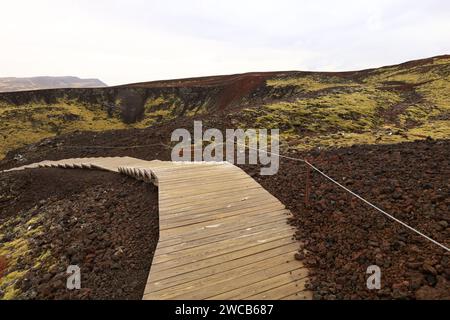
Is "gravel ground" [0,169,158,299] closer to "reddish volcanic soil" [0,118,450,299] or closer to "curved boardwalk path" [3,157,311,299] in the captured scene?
"curved boardwalk path" [3,157,311,299]

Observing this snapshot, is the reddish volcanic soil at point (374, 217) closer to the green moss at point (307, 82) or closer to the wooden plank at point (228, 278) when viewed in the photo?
the wooden plank at point (228, 278)

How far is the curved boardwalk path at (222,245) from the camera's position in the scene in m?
5.14

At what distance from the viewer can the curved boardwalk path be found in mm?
5141

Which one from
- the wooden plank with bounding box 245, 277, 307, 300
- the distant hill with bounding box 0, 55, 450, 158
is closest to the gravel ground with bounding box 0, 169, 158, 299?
the wooden plank with bounding box 245, 277, 307, 300

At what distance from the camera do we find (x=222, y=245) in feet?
20.4

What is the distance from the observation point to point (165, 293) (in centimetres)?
501

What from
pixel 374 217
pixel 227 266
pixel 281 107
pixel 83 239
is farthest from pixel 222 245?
pixel 281 107

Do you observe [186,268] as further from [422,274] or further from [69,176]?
[69,176]

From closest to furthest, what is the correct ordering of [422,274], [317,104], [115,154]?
[422,274], [115,154], [317,104]

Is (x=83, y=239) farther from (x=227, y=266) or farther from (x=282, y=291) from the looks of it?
(x=282, y=291)

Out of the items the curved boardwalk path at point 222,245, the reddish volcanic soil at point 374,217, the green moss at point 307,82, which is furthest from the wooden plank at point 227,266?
the green moss at point 307,82
